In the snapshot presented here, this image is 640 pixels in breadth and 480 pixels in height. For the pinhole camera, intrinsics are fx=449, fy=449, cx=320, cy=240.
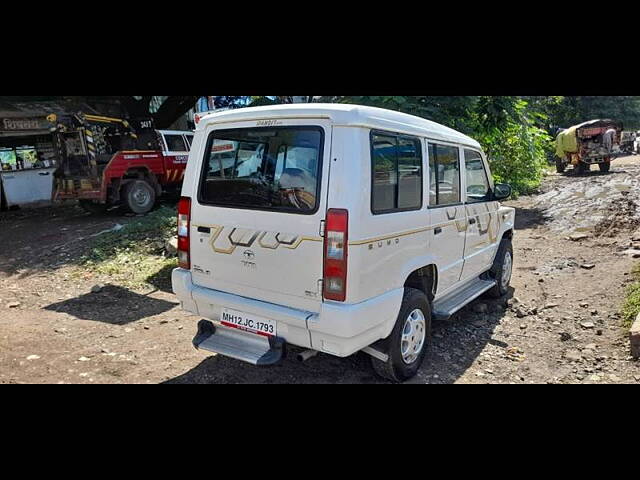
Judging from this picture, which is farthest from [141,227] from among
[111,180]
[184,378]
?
[184,378]

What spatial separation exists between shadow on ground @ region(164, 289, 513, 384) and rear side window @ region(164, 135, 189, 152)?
921 cm

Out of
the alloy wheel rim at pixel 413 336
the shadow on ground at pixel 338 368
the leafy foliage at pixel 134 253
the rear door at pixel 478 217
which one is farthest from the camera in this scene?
the leafy foliage at pixel 134 253

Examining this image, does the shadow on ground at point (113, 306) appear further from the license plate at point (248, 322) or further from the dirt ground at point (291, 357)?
the license plate at point (248, 322)

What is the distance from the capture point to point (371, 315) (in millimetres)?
3090

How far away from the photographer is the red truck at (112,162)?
1054cm

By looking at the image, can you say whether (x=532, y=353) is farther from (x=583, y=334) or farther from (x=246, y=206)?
(x=246, y=206)

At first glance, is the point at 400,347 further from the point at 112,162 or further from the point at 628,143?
the point at 628,143

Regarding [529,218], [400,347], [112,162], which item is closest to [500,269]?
[400,347]

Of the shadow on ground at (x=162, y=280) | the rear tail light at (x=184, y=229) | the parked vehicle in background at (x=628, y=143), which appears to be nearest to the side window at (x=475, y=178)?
the rear tail light at (x=184, y=229)

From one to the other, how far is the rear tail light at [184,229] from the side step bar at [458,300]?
2.24 m

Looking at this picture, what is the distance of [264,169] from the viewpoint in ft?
11.0

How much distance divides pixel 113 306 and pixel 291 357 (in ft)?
8.76

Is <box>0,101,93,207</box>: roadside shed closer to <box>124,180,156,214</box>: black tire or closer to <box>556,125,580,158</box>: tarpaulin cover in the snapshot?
<box>124,180,156,214</box>: black tire

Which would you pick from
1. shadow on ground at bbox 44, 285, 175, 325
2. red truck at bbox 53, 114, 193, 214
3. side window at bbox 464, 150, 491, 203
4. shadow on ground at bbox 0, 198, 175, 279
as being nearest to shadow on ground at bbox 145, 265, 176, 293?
shadow on ground at bbox 44, 285, 175, 325
